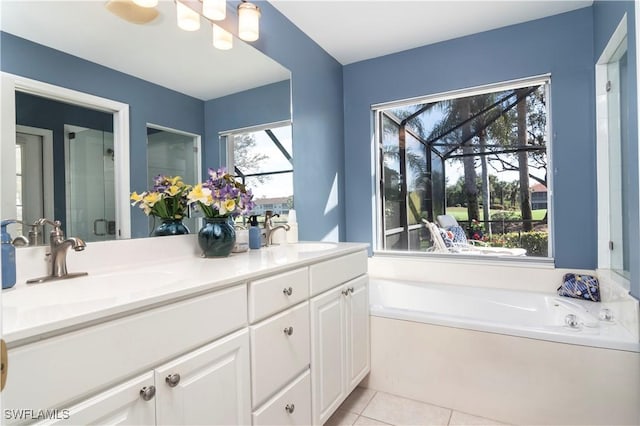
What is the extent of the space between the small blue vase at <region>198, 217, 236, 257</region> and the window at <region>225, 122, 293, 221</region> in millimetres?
450

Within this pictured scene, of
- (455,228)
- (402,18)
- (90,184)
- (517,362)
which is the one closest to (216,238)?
(90,184)

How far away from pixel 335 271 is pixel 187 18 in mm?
1434

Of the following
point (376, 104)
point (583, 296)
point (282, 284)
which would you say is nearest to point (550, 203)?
point (583, 296)

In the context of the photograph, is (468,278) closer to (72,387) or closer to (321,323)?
(321,323)

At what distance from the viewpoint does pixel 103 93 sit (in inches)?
51.0

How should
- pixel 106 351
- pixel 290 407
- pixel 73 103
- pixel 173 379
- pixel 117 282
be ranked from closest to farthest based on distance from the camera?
pixel 106 351
pixel 173 379
pixel 117 282
pixel 73 103
pixel 290 407

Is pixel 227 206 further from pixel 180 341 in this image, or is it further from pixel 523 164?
pixel 523 164

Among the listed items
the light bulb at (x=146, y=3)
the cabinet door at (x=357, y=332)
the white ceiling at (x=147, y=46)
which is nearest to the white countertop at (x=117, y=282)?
the cabinet door at (x=357, y=332)

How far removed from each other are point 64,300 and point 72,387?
0.94 feet

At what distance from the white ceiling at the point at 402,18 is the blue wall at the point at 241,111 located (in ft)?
1.71

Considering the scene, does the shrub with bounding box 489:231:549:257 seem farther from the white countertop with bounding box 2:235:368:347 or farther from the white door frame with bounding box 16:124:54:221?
the white door frame with bounding box 16:124:54:221

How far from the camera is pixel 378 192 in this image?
3039 millimetres

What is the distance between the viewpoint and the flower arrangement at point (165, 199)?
1421 millimetres

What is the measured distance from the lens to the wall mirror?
107cm
